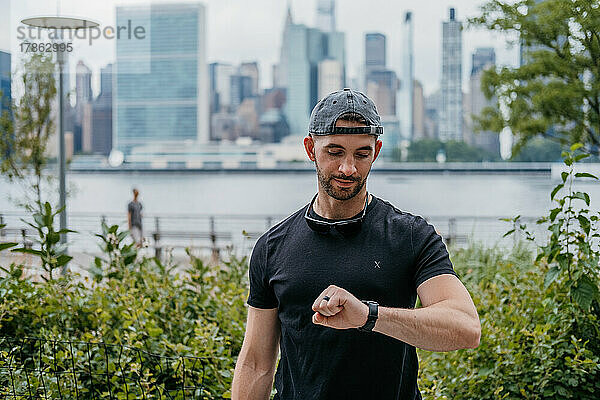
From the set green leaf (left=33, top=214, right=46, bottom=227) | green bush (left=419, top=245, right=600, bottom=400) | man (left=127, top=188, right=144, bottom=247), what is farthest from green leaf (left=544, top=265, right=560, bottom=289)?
man (left=127, top=188, right=144, bottom=247)

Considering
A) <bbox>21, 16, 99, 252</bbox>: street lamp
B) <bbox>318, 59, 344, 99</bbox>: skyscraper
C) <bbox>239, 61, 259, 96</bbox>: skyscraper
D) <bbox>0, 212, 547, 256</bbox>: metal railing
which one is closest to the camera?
<bbox>0, 212, 547, 256</bbox>: metal railing

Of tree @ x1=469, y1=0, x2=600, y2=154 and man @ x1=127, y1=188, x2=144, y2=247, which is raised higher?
tree @ x1=469, y1=0, x2=600, y2=154

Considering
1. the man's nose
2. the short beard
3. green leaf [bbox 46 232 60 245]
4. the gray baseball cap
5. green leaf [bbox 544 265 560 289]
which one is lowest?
green leaf [bbox 544 265 560 289]

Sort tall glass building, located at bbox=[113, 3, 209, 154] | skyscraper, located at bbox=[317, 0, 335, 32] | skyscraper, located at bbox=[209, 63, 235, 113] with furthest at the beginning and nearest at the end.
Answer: tall glass building, located at bbox=[113, 3, 209, 154] < skyscraper, located at bbox=[209, 63, 235, 113] < skyscraper, located at bbox=[317, 0, 335, 32]

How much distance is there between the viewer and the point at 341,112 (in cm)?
129

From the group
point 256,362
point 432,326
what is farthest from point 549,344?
point 432,326

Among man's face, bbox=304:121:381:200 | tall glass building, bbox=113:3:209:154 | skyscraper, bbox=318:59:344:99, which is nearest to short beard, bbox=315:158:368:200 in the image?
man's face, bbox=304:121:381:200

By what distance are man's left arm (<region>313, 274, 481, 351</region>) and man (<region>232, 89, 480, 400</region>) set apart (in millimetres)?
11

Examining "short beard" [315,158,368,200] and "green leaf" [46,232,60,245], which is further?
"green leaf" [46,232,60,245]

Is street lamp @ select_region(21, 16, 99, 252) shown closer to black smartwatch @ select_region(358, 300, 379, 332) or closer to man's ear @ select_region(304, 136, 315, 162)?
man's ear @ select_region(304, 136, 315, 162)

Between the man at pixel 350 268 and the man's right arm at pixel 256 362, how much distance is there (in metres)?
0.08

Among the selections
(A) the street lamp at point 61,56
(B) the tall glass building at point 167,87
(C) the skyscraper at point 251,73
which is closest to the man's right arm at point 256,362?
(A) the street lamp at point 61,56

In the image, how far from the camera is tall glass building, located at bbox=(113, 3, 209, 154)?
47344mm

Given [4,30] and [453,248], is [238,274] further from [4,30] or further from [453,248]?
[4,30]
